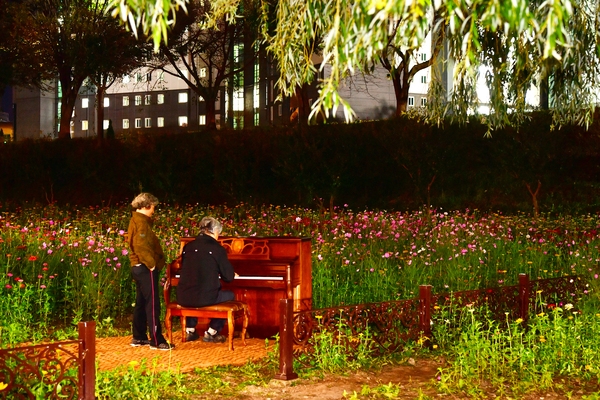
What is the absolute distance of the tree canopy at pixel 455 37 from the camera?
5.21m

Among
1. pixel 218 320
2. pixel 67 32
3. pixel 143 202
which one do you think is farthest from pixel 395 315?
pixel 67 32

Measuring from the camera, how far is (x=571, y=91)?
10.6m

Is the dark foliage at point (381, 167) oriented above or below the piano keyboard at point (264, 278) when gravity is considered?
above

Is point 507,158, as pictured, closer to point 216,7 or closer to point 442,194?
point 442,194

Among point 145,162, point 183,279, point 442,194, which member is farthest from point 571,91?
point 145,162

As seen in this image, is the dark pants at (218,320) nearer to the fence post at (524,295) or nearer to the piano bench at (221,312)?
the piano bench at (221,312)

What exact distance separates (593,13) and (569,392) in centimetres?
485

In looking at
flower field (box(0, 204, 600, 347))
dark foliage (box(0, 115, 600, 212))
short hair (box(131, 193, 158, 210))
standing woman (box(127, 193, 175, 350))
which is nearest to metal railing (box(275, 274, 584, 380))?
flower field (box(0, 204, 600, 347))

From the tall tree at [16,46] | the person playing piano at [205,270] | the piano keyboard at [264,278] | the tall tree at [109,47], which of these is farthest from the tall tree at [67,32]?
the person playing piano at [205,270]

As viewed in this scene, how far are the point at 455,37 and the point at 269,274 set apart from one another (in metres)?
3.17

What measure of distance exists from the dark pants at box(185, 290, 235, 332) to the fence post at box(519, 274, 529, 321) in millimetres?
3353

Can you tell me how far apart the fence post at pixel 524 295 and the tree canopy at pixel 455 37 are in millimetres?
1957

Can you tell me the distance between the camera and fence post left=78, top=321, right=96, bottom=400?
6121mm

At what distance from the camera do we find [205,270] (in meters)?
8.98
